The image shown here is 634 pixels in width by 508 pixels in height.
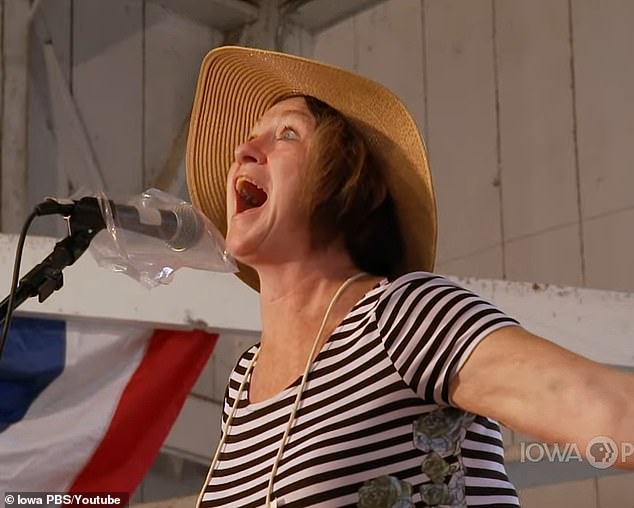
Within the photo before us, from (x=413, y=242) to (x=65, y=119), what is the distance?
1.95 metres

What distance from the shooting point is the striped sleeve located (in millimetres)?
1129

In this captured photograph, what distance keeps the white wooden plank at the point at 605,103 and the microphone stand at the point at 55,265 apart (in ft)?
5.90

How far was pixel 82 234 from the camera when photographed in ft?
3.99

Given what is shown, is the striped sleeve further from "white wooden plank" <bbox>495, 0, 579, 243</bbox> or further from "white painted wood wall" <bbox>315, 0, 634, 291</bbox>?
"white wooden plank" <bbox>495, 0, 579, 243</bbox>

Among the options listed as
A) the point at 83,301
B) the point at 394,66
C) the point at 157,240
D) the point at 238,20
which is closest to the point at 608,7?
the point at 394,66

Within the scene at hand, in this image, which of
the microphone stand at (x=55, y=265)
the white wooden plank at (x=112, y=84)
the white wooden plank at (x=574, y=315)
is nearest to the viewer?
the microphone stand at (x=55, y=265)

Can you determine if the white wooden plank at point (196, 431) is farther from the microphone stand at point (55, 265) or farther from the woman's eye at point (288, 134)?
the microphone stand at point (55, 265)

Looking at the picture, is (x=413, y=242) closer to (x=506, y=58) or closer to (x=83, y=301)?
(x=83, y=301)

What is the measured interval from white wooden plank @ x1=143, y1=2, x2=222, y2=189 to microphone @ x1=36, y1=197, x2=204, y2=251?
2162 mm

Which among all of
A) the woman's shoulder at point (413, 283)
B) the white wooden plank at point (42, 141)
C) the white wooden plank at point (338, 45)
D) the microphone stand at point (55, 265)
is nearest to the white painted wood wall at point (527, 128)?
the white wooden plank at point (338, 45)

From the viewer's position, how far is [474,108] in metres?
3.23

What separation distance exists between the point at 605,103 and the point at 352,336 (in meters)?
1.77

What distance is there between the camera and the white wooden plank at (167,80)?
350cm

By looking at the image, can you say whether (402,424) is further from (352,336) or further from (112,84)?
(112,84)
